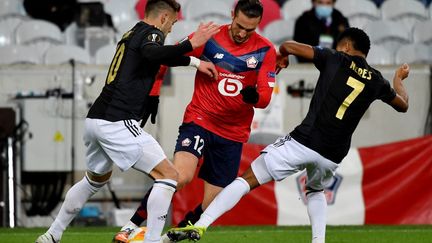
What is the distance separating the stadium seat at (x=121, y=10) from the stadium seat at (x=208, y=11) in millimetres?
779

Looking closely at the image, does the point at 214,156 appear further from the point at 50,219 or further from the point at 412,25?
the point at 412,25

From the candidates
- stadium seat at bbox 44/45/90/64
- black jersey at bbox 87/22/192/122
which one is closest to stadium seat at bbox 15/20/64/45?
stadium seat at bbox 44/45/90/64

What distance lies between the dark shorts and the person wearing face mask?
5217mm

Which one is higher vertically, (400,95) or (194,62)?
(194,62)

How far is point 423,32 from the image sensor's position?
15555 mm

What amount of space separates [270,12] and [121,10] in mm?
2211

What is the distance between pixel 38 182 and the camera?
13812 mm

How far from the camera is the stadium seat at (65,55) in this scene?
14211 mm

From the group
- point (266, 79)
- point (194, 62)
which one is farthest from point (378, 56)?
point (194, 62)

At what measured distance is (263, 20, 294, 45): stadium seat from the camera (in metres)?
14.8

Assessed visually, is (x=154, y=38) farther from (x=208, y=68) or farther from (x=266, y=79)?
(x=266, y=79)

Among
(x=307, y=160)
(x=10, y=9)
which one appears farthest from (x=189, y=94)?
(x=307, y=160)

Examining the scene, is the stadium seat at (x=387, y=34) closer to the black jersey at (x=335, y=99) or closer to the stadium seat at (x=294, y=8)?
the stadium seat at (x=294, y=8)

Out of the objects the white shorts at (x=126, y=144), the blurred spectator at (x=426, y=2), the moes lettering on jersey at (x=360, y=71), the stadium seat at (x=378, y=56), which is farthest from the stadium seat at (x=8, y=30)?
the moes lettering on jersey at (x=360, y=71)
